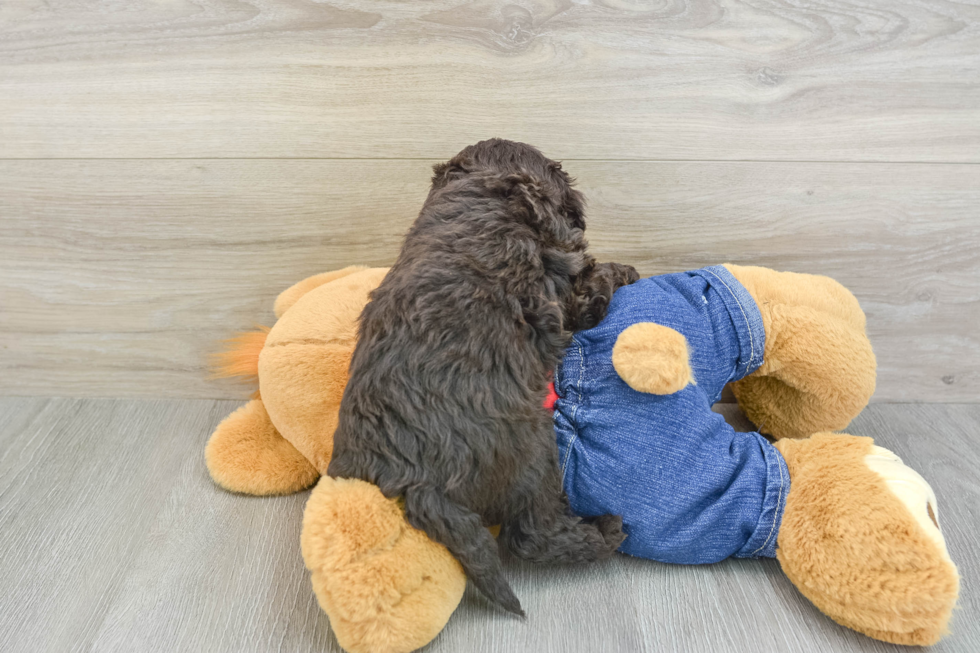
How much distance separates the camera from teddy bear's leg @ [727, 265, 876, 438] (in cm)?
80

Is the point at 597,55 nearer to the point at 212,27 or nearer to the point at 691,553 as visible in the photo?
the point at 212,27

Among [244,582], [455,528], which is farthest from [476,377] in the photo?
[244,582]

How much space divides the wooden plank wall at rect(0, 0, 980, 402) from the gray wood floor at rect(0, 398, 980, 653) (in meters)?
0.27

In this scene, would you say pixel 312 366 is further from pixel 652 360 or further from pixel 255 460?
pixel 652 360

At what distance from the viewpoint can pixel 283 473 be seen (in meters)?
0.90

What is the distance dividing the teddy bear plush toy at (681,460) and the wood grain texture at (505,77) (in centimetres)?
23

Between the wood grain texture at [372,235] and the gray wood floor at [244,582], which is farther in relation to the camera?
the wood grain texture at [372,235]

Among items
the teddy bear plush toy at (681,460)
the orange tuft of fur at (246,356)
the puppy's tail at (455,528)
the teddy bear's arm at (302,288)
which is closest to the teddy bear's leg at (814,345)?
the teddy bear plush toy at (681,460)

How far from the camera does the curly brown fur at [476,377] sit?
2.09ft

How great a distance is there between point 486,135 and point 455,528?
551 mm

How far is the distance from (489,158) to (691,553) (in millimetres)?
490

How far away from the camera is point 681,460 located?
2.34 feet

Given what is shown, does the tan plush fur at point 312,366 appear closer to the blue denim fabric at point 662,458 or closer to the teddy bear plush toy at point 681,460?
the teddy bear plush toy at point 681,460

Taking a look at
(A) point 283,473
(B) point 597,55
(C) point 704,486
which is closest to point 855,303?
(C) point 704,486
